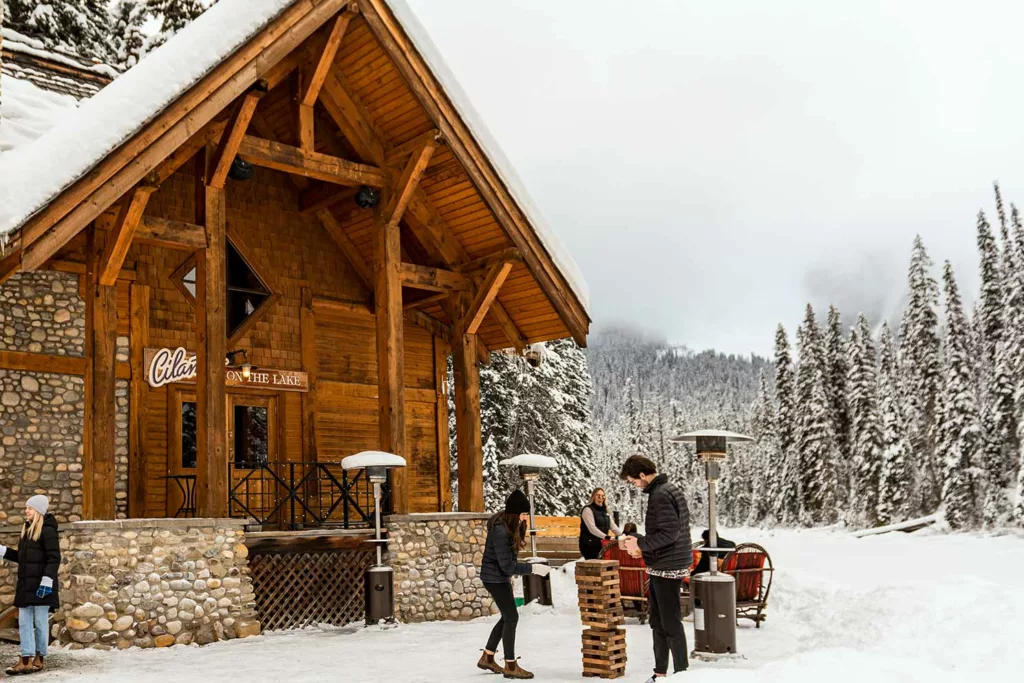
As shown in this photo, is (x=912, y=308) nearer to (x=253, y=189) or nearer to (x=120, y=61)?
(x=120, y=61)

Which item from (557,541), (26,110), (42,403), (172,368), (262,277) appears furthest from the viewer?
(557,541)

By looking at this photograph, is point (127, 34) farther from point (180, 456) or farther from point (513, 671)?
point (513, 671)

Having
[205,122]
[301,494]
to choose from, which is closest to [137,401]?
[301,494]

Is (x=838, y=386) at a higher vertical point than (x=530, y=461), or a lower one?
higher

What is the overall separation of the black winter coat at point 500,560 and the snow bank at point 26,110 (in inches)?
308

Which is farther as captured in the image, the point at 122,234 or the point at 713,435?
the point at 122,234

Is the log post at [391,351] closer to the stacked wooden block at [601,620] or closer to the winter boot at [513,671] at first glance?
the winter boot at [513,671]

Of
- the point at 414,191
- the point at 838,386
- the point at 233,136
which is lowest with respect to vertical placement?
the point at 838,386

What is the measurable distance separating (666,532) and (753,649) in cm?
354

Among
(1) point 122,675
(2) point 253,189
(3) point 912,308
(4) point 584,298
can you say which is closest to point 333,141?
(2) point 253,189

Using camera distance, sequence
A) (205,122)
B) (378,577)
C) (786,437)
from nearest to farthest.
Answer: (205,122) < (378,577) < (786,437)

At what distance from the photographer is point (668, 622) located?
7766 mm

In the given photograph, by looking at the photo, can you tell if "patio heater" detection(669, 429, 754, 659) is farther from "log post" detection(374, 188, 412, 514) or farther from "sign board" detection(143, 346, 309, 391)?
"sign board" detection(143, 346, 309, 391)

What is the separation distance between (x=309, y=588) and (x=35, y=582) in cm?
483
